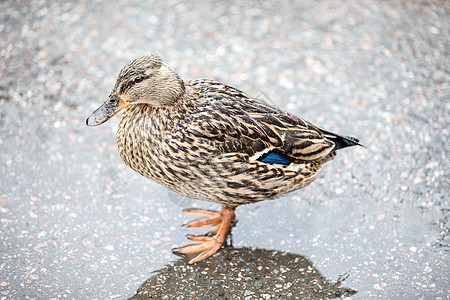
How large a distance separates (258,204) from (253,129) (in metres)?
1.00

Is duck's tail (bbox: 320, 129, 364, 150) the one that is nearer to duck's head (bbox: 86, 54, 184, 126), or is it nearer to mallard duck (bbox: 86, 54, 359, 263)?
mallard duck (bbox: 86, 54, 359, 263)

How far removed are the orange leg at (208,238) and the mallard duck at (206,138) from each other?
1.04ft

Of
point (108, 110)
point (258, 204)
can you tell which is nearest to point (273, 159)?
point (258, 204)

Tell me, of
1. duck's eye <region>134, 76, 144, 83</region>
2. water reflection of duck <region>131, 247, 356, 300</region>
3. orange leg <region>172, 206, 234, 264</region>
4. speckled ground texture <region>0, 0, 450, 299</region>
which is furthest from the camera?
orange leg <region>172, 206, 234, 264</region>

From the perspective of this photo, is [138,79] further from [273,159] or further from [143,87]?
[273,159]

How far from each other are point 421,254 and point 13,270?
2.98 metres

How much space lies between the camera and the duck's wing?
3543mm

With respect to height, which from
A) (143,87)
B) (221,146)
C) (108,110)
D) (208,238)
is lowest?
(208,238)

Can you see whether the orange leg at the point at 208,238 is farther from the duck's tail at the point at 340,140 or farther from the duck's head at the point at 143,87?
the duck's head at the point at 143,87

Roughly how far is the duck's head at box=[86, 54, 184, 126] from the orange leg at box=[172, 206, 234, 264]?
1063 millimetres

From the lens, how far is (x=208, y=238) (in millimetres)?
4051

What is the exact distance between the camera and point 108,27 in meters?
6.03

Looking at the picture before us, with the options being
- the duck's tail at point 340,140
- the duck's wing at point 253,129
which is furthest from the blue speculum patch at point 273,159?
the duck's tail at point 340,140

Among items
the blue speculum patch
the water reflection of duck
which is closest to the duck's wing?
the blue speculum patch
